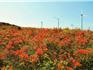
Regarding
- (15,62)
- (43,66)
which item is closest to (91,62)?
(43,66)

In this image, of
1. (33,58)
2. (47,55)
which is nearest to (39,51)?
(47,55)

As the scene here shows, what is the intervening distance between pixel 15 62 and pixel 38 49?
102 cm

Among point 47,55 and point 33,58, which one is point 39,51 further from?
point 33,58

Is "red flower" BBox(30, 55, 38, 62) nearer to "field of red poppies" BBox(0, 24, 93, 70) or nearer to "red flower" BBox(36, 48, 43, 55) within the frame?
"field of red poppies" BBox(0, 24, 93, 70)

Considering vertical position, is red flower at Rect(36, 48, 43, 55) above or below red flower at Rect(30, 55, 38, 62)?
above

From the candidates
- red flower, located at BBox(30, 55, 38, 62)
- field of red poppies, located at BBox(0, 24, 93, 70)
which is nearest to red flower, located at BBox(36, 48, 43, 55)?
field of red poppies, located at BBox(0, 24, 93, 70)

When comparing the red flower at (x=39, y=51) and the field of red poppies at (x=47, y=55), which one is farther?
the red flower at (x=39, y=51)

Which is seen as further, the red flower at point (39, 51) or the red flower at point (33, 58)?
the red flower at point (39, 51)

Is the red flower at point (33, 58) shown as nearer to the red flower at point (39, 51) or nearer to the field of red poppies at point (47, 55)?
the field of red poppies at point (47, 55)

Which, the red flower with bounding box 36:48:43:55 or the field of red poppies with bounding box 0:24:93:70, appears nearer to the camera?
the field of red poppies with bounding box 0:24:93:70

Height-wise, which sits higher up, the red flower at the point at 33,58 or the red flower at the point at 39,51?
the red flower at the point at 39,51

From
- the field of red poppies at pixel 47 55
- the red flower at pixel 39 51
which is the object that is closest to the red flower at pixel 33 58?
the field of red poppies at pixel 47 55

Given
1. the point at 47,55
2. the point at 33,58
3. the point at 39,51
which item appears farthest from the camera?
the point at 39,51

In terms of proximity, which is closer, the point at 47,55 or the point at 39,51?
the point at 47,55
